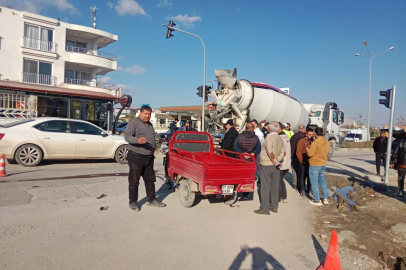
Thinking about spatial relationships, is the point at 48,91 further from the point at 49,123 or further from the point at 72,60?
the point at 49,123

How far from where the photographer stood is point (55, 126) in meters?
10.3

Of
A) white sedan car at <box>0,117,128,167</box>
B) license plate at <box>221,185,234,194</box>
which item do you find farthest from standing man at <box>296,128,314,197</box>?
white sedan car at <box>0,117,128,167</box>

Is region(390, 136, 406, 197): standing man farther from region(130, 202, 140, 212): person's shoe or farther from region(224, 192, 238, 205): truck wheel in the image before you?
region(130, 202, 140, 212): person's shoe

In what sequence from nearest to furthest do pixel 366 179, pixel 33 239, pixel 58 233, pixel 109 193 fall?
pixel 33 239 → pixel 58 233 → pixel 109 193 → pixel 366 179

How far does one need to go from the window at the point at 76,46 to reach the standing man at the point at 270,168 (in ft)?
85.6

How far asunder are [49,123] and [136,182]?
239 inches

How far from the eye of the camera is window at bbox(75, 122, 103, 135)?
1067 centimetres

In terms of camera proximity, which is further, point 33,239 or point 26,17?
point 26,17

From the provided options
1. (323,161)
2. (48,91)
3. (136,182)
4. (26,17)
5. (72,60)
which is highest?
(26,17)

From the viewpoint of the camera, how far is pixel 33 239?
4180 mm

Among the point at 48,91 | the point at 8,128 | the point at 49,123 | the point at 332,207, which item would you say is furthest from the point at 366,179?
the point at 48,91

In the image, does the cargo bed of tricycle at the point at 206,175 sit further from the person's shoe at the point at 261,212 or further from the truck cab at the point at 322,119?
the truck cab at the point at 322,119

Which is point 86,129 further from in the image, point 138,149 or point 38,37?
point 38,37

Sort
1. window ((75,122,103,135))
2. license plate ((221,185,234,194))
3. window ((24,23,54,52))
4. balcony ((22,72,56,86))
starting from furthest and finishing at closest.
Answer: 1. window ((24,23,54,52))
2. balcony ((22,72,56,86))
3. window ((75,122,103,135))
4. license plate ((221,185,234,194))
